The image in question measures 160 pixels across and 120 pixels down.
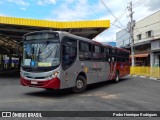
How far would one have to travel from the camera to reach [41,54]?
37.8 feet

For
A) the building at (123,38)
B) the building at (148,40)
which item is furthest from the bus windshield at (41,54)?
the building at (123,38)

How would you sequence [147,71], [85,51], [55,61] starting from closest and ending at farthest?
1. [55,61]
2. [85,51]
3. [147,71]

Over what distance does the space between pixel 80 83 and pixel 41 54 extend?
9.41 ft

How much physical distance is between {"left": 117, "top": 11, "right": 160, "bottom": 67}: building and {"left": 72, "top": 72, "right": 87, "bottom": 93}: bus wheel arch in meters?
22.6

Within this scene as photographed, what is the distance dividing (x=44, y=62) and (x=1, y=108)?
352cm

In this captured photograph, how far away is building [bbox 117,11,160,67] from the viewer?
116 ft

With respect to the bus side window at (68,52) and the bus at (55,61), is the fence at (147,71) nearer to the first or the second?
the bus at (55,61)

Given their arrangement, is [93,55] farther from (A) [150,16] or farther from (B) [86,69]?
(A) [150,16]

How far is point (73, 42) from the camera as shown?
12.5 meters

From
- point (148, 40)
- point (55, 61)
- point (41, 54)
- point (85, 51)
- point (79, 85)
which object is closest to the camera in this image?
point (55, 61)

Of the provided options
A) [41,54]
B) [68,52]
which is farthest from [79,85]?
[41,54]

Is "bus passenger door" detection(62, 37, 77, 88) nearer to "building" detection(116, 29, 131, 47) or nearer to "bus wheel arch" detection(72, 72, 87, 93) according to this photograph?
"bus wheel arch" detection(72, 72, 87, 93)

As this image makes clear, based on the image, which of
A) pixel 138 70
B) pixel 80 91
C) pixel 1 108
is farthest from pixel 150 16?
pixel 1 108

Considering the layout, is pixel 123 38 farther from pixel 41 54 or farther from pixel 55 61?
pixel 55 61
